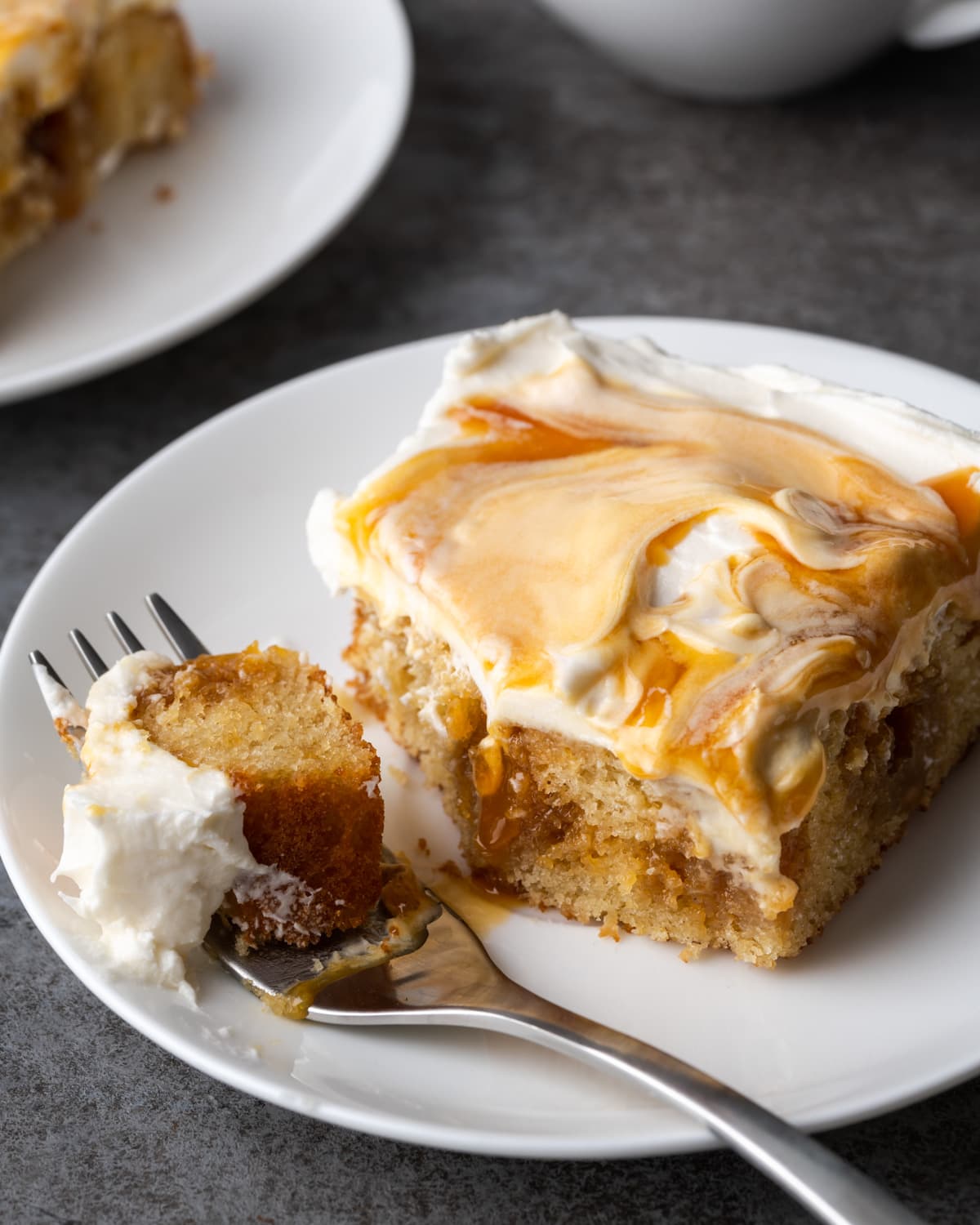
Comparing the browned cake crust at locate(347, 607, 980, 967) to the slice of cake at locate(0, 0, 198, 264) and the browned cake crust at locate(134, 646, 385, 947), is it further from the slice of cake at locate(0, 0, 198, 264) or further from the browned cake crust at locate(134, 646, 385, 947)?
the slice of cake at locate(0, 0, 198, 264)

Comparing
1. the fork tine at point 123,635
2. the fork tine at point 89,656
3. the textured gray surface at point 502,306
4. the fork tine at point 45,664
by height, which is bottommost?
the textured gray surface at point 502,306

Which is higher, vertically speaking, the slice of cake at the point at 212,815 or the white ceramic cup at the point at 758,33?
the white ceramic cup at the point at 758,33

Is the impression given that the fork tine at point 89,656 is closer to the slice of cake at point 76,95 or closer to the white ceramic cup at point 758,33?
the slice of cake at point 76,95

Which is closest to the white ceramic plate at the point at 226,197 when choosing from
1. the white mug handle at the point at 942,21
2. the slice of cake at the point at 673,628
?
the slice of cake at the point at 673,628

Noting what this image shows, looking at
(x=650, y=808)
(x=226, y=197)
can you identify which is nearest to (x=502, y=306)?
(x=226, y=197)

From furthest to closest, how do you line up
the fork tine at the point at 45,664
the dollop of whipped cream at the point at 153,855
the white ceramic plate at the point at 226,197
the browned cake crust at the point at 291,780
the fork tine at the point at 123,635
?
the white ceramic plate at the point at 226,197 < the fork tine at the point at 123,635 < the fork tine at the point at 45,664 < the browned cake crust at the point at 291,780 < the dollop of whipped cream at the point at 153,855

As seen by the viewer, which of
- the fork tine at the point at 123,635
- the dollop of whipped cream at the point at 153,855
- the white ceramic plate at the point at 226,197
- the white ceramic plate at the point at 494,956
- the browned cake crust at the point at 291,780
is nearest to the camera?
the white ceramic plate at the point at 494,956
